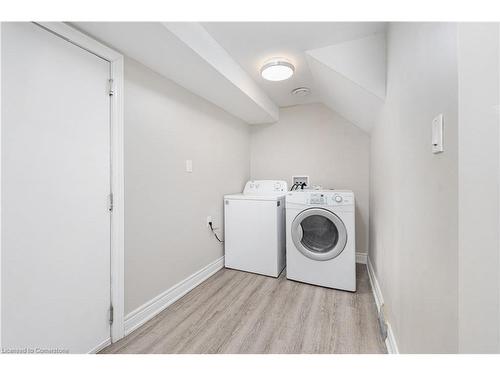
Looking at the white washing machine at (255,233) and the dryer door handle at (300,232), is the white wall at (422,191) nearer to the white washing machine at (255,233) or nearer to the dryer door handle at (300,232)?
the dryer door handle at (300,232)

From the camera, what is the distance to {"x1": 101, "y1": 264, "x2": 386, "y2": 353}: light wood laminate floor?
1.40 metres

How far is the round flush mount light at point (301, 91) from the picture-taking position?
2.58 meters

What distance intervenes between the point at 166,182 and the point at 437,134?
68.7 inches

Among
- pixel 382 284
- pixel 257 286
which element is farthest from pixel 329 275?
pixel 257 286

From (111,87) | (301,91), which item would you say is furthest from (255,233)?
(111,87)

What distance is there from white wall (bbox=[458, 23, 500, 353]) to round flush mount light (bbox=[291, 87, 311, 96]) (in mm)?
2102

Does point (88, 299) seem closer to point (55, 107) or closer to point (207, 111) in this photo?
point (55, 107)

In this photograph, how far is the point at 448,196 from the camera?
658 millimetres

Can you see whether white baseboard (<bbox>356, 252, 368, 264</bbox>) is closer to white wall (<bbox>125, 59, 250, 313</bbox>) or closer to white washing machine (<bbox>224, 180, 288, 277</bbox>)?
white washing machine (<bbox>224, 180, 288, 277</bbox>)

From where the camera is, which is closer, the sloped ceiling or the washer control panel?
the sloped ceiling

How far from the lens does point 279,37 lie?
165cm

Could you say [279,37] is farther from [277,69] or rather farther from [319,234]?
[319,234]

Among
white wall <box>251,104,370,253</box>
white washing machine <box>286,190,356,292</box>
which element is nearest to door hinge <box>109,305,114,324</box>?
white washing machine <box>286,190,356,292</box>

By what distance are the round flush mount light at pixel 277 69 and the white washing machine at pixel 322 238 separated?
115 centimetres
